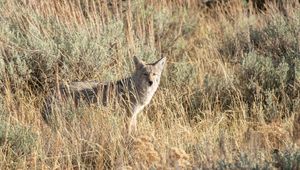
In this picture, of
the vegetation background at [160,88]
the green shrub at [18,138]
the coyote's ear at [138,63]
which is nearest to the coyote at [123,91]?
the coyote's ear at [138,63]

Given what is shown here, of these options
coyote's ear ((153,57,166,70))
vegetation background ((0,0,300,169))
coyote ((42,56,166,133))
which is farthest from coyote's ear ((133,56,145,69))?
vegetation background ((0,0,300,169))

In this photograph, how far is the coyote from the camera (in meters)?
6.18

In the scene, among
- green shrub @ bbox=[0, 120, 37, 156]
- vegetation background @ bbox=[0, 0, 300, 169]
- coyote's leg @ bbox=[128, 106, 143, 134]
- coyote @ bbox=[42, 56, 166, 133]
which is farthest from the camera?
coyote @ bbox=[42, 56, 166, 133]

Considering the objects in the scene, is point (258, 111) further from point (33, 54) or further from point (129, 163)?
point (33, 54)

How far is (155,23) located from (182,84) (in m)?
2.20

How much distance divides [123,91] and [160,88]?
66 cm

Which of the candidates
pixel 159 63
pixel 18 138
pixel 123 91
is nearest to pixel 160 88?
pixel 159 63

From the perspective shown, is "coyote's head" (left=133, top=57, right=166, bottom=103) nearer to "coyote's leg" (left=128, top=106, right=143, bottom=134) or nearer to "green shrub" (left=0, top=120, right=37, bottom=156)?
"coyote's leg" (left=128, top=106, right=143, bottom=134)

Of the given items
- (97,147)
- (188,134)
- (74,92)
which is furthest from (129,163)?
(74,92)

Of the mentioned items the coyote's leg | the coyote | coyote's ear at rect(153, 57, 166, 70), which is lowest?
the coyote's leg

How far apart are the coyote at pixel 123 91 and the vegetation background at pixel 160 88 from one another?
0.46 feet

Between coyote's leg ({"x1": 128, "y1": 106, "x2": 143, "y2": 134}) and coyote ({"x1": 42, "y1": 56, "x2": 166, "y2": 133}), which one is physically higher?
coyote ({"x1": 42, "y1": 56, "x2": 166, "y2": 133})

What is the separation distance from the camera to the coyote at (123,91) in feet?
20.3

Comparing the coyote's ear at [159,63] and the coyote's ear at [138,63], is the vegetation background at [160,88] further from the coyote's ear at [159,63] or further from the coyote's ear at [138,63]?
the coyote's ear at [138,63]
